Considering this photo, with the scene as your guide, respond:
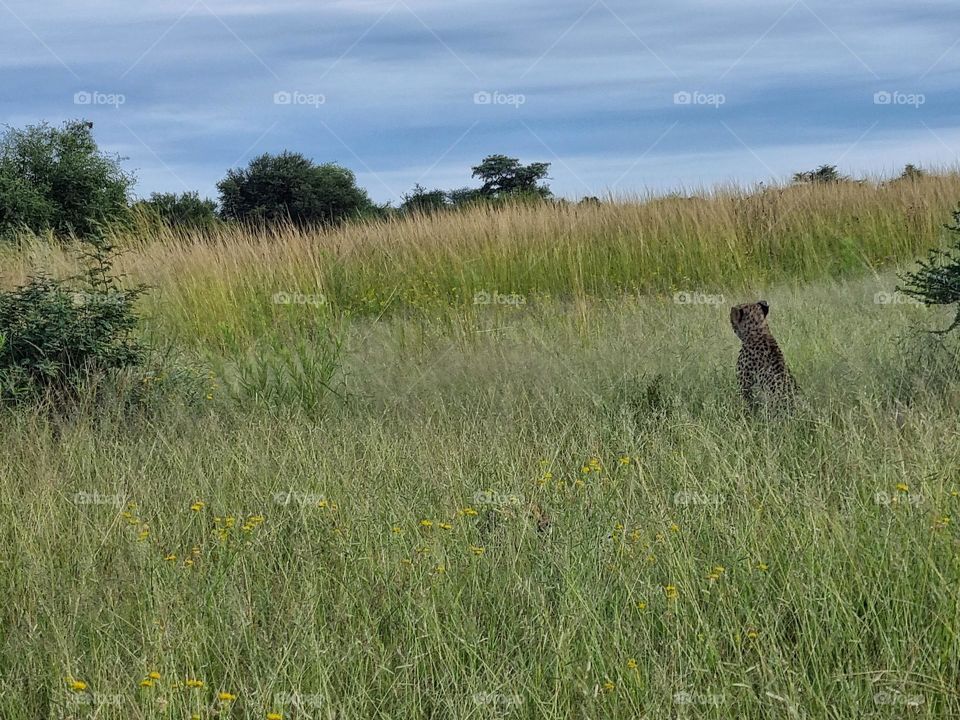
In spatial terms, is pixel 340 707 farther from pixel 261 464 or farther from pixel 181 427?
pixel 181 427

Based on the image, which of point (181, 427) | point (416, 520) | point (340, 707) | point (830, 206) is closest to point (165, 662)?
point (340, 707)

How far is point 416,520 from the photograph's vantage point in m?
3.30

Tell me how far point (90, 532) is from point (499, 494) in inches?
59.2
